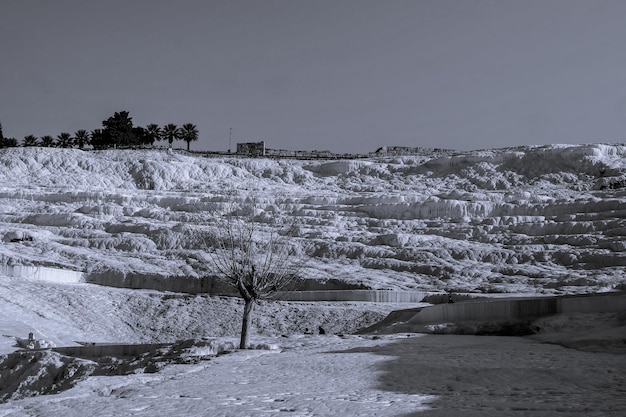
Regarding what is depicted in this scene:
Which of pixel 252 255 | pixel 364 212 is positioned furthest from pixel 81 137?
pixel 252 255

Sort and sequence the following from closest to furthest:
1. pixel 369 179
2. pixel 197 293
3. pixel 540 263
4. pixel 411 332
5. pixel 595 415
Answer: pixel 595 415 < pixel 411 332 < pixel 197 293 < pixel 540 263 < pixel 369 179

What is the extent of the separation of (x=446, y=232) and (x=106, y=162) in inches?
1345

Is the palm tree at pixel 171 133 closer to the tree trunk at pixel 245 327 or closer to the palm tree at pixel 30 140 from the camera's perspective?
the palm tree at pixel 30 140

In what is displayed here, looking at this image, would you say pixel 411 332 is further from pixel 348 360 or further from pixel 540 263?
pixel 540 263

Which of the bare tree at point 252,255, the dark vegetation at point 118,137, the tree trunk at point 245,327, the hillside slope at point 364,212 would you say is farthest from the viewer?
the dark vegetation at point 118,137

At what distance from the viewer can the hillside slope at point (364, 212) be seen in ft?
129

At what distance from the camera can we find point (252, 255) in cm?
2366

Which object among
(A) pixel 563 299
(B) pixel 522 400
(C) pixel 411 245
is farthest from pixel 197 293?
(B) pixel 522 400

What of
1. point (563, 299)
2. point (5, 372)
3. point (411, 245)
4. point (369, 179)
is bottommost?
point (5, 372)

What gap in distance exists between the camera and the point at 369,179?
68688 mm

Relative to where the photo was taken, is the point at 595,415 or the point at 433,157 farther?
the point at 433,157

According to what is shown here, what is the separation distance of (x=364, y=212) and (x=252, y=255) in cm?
3087

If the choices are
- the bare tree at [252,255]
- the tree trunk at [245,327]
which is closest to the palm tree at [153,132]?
the bare tree at [252,255]

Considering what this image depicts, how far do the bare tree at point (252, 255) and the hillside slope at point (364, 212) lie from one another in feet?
4.03
